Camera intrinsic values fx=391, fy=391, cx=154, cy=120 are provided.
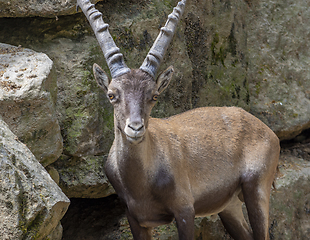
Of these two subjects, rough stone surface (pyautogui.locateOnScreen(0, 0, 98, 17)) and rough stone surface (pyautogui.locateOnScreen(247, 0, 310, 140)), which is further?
rough stone surface (pyautogui.locateOnScreen(247, 0, 310, 140))

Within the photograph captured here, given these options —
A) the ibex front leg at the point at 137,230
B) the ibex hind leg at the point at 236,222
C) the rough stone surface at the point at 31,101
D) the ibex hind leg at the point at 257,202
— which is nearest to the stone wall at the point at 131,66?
the rough stone surface at the point at 31,101

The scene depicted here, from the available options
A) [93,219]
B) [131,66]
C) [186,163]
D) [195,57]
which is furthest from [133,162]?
[195,57]

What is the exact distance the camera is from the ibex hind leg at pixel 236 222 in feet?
23.2

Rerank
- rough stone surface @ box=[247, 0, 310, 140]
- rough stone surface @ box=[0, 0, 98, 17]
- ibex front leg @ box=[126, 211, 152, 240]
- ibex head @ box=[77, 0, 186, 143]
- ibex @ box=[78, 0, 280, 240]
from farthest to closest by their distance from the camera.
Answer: rough stone surface @ box=[247, 0, 310, 140]
rough stone surface @ box=[0, 0, 98, 17]
ibex front leg @ box=[126, 211, 152, 240]
ibex @ box=[78, 0, 280, 240]
ibex head @ box=[77, 0, 186, 143]

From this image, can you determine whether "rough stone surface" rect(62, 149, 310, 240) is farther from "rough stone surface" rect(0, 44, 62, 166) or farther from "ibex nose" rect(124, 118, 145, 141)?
"ibex nose" rect(124, 118, 145, 141)

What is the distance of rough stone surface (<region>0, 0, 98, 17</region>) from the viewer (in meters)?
6.36

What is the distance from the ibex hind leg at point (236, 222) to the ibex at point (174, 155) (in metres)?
0.02

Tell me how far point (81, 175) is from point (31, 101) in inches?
67.2

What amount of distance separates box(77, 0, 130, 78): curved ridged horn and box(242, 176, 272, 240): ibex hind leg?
2.82 meters

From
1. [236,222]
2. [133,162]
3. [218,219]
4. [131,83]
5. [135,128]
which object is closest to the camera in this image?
[135,128]

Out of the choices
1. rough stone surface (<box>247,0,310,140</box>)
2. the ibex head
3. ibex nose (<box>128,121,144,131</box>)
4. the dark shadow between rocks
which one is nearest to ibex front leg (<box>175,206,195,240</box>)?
the ibex head

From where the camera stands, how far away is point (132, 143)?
491 centimetres

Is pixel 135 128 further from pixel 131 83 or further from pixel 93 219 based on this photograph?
pixel 93 219

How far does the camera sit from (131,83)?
16.1ft
